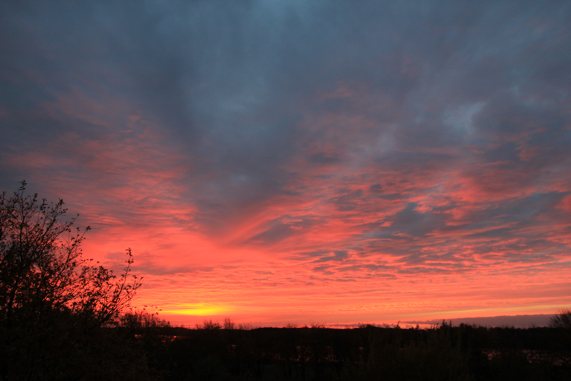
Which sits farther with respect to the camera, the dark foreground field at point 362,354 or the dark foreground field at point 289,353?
the dark foreground field at point 362,354

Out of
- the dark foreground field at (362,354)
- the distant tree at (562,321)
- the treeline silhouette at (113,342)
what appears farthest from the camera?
the distant tree at (562,321)

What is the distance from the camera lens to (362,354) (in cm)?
2217

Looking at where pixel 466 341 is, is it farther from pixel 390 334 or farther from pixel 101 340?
pixel 101 340

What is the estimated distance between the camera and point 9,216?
1275 cm

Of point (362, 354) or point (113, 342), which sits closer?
point (113, 342)

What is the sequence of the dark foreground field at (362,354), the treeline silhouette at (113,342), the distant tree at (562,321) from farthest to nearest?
the distant tree at (562,321) < the dark foreground field at (362,354) < the treeline silhouette at (113,342)

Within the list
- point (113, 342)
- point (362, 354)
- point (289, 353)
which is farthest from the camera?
point (289, 353)

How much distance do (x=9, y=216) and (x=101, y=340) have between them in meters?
4.46

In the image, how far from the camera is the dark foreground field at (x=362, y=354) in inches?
585

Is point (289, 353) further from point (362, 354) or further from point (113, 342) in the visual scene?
point (113, 342)

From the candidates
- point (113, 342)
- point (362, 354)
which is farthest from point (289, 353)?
point (113, 342)

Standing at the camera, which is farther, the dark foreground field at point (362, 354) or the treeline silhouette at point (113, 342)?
the dark foreground field at point (362, 354)

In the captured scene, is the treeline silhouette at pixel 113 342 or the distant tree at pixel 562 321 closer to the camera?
the treeline silhouette at pixel 113 342

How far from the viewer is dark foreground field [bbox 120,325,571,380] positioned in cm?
1486
